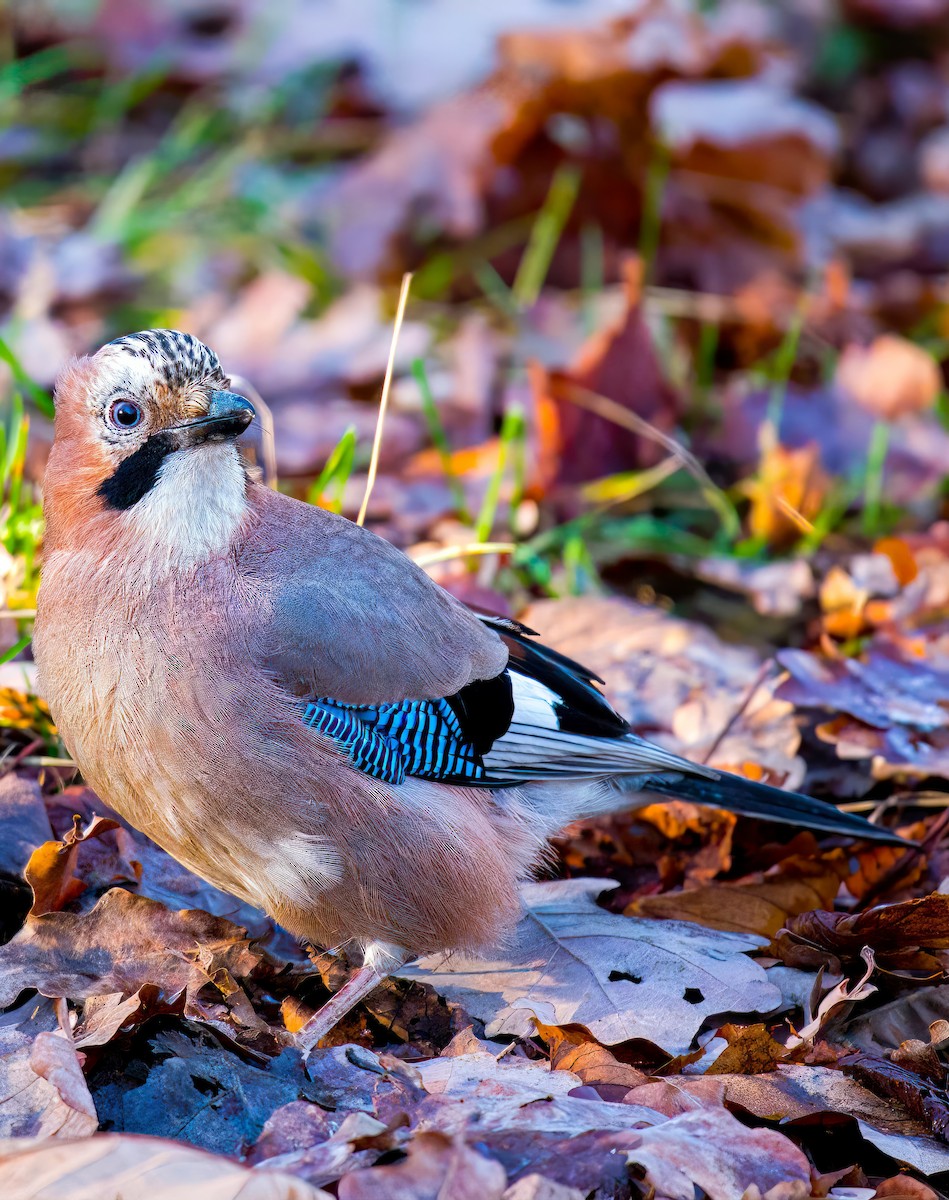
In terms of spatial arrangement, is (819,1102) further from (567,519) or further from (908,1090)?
(567,519)

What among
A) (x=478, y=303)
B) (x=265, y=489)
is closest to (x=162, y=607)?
(x=265, y=489)

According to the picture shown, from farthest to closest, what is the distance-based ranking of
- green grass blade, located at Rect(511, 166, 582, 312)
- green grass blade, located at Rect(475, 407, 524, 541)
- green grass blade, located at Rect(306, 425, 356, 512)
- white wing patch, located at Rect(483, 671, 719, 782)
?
green grass blade, located at Rect(511, 166, 582, 312)
green grass blade, located at Rect(475, 407, 524, 541)
green grass blade, located at Rect(306, 425, 356, 512)
white wing patch, located at Rect(483, 671, 719, 782)

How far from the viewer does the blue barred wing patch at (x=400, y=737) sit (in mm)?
3244

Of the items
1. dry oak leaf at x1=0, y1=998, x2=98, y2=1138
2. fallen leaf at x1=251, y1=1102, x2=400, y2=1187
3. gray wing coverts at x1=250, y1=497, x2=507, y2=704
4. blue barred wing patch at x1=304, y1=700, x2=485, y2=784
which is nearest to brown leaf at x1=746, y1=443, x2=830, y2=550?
gray wing coverts at x1=250, y1=497, x2=507, y2=704

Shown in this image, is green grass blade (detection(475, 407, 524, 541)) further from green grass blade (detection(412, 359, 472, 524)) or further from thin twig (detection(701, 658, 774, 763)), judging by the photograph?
thin twig (detection(701, 658, 774, 763))

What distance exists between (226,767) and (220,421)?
2.50 feet

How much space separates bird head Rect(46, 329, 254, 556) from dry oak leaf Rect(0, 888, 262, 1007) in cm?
89

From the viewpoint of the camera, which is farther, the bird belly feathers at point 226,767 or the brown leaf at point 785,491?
the brown leaf at point 785,491

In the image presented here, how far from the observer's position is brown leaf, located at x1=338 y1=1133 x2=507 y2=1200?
89.4 inches

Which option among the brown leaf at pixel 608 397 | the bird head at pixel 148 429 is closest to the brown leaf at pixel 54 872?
the bird head at pixel 148 429

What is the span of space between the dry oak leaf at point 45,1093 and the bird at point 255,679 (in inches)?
20.5

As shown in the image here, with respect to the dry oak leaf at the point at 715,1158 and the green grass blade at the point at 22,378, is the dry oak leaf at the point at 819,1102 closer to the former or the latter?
the dry oak leaf at the point at 715,1158

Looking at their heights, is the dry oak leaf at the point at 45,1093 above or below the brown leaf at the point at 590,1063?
above

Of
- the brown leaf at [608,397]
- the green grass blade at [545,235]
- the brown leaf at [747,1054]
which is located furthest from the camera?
the green grass blade at [545,235]
